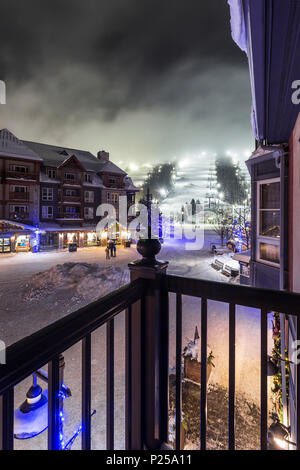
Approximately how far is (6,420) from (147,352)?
3.56 ft

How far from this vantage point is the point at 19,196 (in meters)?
22.7

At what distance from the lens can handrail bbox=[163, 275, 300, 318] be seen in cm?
131

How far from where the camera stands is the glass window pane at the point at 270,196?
21.6ft

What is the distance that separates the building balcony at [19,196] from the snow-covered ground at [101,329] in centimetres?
923

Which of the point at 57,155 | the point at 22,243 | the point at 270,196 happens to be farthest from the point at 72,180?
the point at 270,196

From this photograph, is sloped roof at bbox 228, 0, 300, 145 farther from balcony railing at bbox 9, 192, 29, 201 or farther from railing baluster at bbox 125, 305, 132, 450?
balcony railing at bbox 9, 192, 29, 201

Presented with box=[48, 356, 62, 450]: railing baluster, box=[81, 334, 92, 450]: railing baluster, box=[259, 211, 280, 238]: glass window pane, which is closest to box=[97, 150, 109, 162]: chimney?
box=[259, 211, 280, 238]: glass window pane

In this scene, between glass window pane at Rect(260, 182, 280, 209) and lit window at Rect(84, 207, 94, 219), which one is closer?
glass window pane at Rect(260, 182, 280, 209)

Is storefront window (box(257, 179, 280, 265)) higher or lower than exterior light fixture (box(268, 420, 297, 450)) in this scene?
higher

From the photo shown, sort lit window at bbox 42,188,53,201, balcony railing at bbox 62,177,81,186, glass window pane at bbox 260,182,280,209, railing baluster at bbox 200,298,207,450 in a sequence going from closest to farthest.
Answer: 1. railing baluster at bbox 200,298,207,450
2. glass window pane at bbox 260,182,280,209
3. lit window at bbox 42,188,53,201
4. balcony railing at bbox 62,177,81,186

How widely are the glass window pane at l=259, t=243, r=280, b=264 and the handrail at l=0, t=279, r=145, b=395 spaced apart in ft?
20.4

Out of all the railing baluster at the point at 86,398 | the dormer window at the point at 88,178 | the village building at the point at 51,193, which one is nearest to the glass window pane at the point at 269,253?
the railing baluster at the point at 86,398
